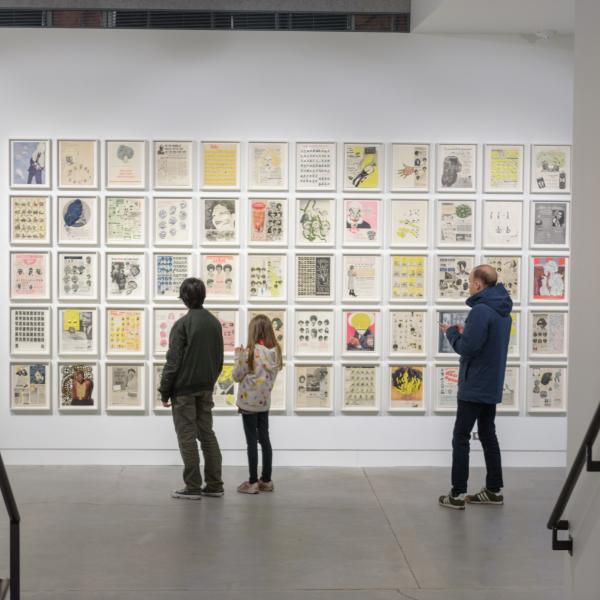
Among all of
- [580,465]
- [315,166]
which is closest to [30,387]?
[315,166]

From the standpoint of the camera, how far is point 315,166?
9.98 meters

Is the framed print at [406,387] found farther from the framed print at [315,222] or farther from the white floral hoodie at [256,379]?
the white floral hoodie at [256,379]

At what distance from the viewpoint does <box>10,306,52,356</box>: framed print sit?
9961mm

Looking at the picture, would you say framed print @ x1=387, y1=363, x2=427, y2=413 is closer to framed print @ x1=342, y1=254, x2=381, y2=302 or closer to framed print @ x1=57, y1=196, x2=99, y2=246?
framed print @ x1=342, y1=254, x2=381, y2=302

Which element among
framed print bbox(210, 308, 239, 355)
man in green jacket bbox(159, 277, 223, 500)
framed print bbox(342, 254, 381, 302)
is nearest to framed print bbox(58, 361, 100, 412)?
framed print bbox(210, 308, 239, 355)

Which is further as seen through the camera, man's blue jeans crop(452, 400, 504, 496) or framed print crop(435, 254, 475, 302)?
framed print crop(435, 254, 475, 302)

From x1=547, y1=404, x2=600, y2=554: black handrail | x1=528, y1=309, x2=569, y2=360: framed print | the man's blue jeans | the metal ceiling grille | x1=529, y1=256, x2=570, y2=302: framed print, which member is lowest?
the man's blue jeans

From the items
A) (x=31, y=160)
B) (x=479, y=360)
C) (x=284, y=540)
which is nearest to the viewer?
(x=284, y=540)

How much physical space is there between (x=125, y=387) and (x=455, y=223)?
3753 millimetres

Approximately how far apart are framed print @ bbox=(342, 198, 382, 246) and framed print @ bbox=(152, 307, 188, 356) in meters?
1.85

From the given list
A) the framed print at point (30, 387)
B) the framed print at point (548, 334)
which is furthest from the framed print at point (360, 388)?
the framed print at point (30, 387)

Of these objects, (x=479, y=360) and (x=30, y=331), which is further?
(x=30, y=331)

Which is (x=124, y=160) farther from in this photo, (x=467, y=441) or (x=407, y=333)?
(x=467, y=441)

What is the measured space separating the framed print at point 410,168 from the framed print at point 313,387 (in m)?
2.00
